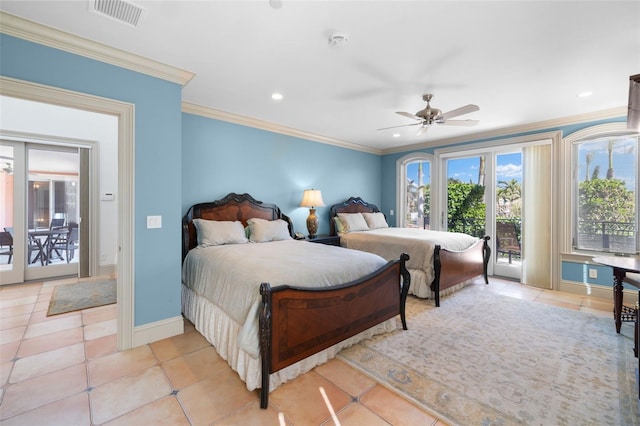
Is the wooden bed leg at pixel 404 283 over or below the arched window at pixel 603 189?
below

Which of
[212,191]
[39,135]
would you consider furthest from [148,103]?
[39,135]

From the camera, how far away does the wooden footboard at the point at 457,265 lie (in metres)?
3.46

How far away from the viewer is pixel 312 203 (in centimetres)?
468

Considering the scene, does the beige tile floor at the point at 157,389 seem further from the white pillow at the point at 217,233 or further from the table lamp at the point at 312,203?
the table lamp at the point at 312,203

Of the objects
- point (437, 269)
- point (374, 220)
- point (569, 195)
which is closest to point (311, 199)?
point (374, 220)

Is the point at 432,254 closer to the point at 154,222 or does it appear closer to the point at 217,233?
the point at 217,233

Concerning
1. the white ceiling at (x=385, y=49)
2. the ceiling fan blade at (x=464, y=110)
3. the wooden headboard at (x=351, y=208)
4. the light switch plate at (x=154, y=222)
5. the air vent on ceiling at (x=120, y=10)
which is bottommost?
the light switch plate at (x=154, y=222)

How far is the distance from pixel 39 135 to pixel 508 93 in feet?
21.8

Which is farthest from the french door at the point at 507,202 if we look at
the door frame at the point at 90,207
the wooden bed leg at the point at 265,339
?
the door frame at the point at 90,207

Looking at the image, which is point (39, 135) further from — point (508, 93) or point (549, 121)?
point (549, 121)

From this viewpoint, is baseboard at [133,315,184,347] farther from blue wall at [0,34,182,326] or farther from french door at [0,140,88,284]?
french door at [0,140,88,284]

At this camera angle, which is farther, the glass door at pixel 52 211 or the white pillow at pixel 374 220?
the white pillow at pixel 374 220

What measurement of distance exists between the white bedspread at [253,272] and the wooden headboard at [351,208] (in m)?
2.23

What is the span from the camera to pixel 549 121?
13.9ft
